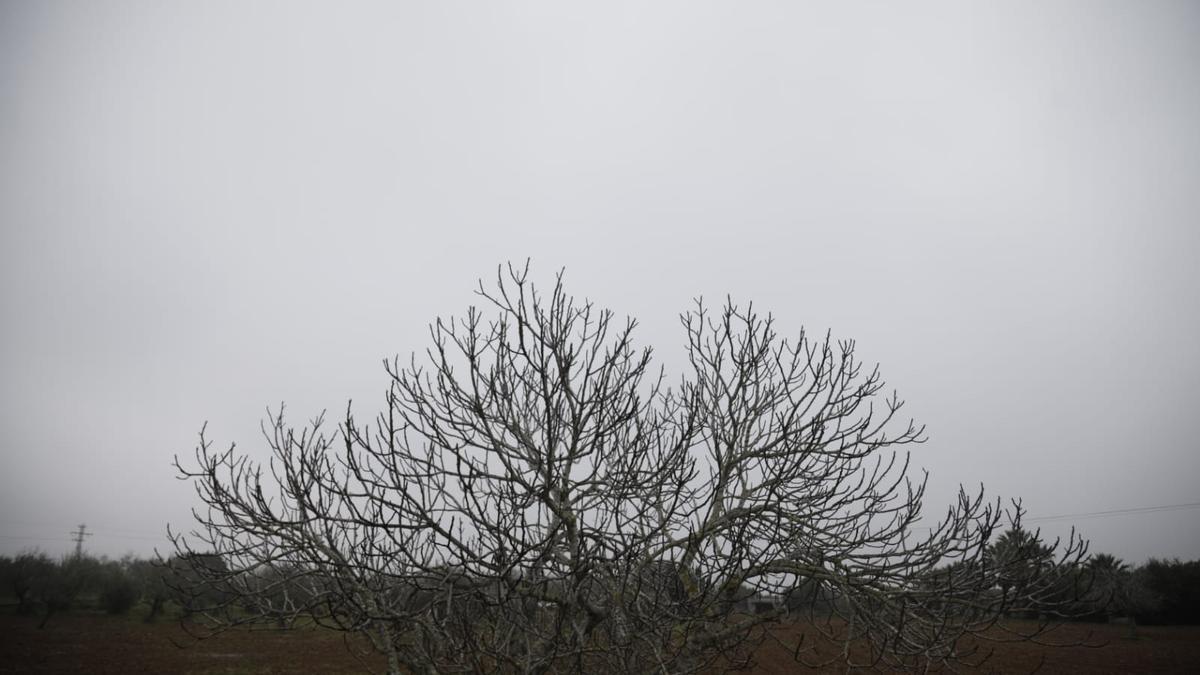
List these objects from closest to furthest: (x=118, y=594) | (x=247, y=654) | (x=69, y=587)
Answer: (x=247, y=654)
(x=69, y=587)
(x=118, y=594)

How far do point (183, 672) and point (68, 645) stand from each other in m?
9.68

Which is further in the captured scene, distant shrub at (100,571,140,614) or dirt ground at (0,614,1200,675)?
distant shrub at (100,571,140,614)

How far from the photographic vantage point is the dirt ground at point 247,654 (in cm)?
1773

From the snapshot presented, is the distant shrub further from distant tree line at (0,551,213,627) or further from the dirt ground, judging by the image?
the dirt ground

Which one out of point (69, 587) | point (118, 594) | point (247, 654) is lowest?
point (247, 654)

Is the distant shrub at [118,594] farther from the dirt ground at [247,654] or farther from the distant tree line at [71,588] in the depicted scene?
the dirt ground at [247,654]

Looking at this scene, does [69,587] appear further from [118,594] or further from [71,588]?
[118,594]

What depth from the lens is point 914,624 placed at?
3.86 meters

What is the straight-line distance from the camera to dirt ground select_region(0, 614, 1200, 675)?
17734mm

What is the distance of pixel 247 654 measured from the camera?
21.4 m

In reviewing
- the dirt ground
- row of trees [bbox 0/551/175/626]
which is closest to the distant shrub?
row of trees [bbox 0/551/175/626]

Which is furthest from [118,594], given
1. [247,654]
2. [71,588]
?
[247,654]

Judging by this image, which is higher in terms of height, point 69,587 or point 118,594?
point 69,587

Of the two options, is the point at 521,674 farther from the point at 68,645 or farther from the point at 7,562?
the point at 7,562
